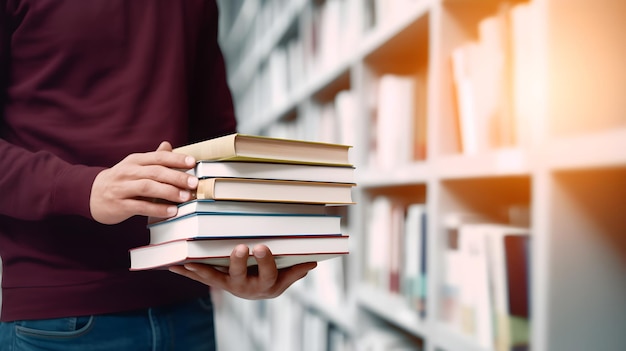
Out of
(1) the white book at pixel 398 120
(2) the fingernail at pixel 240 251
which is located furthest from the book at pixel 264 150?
(1) the white book at pixel 398 120

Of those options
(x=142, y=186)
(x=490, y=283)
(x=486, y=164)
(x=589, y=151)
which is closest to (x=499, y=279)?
(x=490, y=283)

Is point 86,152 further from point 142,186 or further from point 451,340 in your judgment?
point 451,340

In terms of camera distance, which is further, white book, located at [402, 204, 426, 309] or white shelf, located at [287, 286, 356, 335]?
white shelf, located at [287, 286, 356, 335]

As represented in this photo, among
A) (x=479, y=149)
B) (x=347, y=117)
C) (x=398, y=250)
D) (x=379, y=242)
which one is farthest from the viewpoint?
(x=347, y=117)

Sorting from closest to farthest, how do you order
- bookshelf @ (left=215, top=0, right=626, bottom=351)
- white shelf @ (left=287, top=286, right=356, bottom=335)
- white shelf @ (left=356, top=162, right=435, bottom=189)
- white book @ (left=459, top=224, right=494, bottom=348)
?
bookshelf @ (left=215, top=0, right=626, bottom=351), white book @ (left=459, top=224, right=494, bottom=348), white shelf @ (left=356, top=162, right=435, bottom=189), white shelf @ (left=287, top=286, right=356, bottom=335)

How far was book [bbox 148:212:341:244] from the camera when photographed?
62 cm

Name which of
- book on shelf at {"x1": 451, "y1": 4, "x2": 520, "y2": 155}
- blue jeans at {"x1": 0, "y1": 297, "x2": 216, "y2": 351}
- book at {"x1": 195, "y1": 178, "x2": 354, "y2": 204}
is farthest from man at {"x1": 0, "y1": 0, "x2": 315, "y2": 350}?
book on shelf at {"x1": 451, "y1": 4, "x2": 520, "y2": 155}

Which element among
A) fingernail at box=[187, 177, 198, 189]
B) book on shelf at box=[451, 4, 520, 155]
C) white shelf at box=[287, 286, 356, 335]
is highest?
book on shelf at box=[451, 4, 520, 155]

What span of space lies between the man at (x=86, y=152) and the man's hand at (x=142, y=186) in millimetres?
112

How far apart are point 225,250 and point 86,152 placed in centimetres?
29

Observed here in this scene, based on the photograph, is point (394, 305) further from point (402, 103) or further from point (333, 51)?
point (333, 51)

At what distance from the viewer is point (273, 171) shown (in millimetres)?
658

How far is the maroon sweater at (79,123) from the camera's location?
0.77 metres

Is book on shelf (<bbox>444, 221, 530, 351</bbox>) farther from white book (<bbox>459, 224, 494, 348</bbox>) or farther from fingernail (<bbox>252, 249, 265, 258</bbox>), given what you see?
fingernail (<bbox>252, 249, 265, 258</bbox>)
